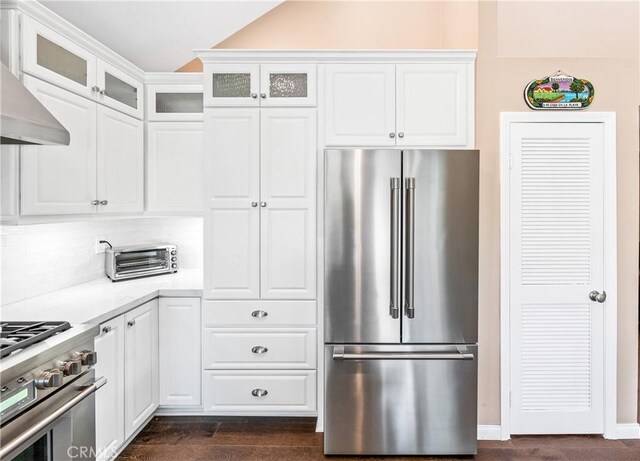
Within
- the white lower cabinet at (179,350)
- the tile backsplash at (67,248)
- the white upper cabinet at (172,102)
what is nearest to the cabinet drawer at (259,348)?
the white lower cabinet at (179,350)

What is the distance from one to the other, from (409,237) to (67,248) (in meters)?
2.28

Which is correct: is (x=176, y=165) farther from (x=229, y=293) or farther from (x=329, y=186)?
(x=329, y=186)

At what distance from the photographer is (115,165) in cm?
278

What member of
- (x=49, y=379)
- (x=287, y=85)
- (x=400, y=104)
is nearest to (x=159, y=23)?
(x=287, y=85)

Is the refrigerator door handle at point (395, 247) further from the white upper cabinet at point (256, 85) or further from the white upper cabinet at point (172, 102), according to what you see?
the white upper cabinet at point (172, 102)

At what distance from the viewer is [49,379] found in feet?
5.02

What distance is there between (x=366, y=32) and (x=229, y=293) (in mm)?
2501

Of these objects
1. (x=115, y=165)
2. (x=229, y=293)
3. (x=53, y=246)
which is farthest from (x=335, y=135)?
(x=53, y=246)

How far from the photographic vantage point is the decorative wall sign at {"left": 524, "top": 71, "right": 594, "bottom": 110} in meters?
2.63

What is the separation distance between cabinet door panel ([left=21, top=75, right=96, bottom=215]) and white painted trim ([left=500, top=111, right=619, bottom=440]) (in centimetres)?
257

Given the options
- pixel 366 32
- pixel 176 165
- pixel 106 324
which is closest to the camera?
pixel 106 324

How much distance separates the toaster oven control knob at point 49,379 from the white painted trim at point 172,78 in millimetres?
2307

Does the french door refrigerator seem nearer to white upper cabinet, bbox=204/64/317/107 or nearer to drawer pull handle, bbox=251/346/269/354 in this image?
drawer pull handle, bbox=251/346/269/354

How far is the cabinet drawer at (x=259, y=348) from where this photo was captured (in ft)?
8.95
